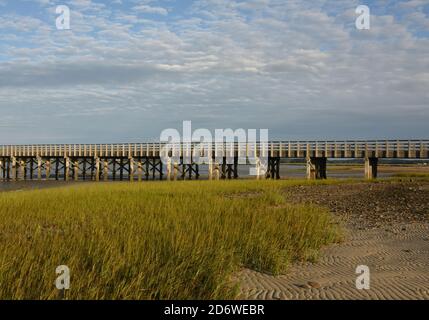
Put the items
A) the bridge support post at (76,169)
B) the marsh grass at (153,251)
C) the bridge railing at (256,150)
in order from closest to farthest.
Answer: the marsh grass at (153,251)
the bridge railing at (256,150)
the bridge support post at (76,169)

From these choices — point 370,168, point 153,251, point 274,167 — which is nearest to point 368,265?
point 153,251

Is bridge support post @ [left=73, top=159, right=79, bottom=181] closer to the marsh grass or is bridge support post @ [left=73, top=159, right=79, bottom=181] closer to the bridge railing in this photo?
the bridge railing

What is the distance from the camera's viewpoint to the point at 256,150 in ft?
143

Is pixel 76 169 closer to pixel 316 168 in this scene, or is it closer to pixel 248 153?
pixel 248 153

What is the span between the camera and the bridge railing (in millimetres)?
38375

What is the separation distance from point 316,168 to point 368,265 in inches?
1329

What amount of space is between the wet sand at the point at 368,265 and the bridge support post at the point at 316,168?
25.1 meters

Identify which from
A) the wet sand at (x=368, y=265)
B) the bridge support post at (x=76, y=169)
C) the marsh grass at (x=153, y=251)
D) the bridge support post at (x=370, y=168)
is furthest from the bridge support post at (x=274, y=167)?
the marsh grass at (x=153, y=251)

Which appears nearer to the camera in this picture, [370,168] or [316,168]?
[370,168]

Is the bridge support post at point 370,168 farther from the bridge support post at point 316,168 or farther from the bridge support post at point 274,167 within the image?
the bridge support post at point 274,167

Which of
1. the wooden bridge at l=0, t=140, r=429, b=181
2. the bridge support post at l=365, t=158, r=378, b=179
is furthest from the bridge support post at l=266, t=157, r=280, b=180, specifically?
the bridge support post at l=365, t=158, r=378, b=179

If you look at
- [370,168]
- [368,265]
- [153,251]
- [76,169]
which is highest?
[153,251]

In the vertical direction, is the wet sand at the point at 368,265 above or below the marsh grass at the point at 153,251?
below

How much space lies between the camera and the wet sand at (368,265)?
264 inches
